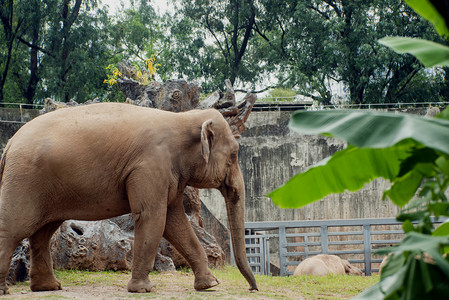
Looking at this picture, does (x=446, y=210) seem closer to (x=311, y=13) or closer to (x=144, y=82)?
(x=144, y=82)

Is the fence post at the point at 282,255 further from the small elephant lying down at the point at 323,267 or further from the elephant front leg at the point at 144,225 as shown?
the elephant front leg at the point at 144,225

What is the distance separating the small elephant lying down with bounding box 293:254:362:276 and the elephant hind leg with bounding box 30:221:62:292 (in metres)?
4.71

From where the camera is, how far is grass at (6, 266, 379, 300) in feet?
19.3

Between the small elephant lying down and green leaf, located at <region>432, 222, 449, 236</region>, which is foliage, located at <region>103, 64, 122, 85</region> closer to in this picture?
the small elephant lying down

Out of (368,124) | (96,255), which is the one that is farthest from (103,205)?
(368,124)

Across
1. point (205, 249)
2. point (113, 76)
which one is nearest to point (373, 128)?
point (205, 249)

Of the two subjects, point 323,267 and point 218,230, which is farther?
point 218,230

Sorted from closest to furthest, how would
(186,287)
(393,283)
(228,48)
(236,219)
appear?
(393,283) < (236,219) < (186,287) < (228,48)

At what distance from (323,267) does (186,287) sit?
377cm

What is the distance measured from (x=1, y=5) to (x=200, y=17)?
726cm

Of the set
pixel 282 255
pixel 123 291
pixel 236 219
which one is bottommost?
pixel 282 255

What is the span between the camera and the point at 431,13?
2.97m

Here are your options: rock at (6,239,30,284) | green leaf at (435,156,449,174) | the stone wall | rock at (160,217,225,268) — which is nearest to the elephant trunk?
rock at (6,239,30,284)

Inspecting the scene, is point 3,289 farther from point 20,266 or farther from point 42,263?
point 20,266
